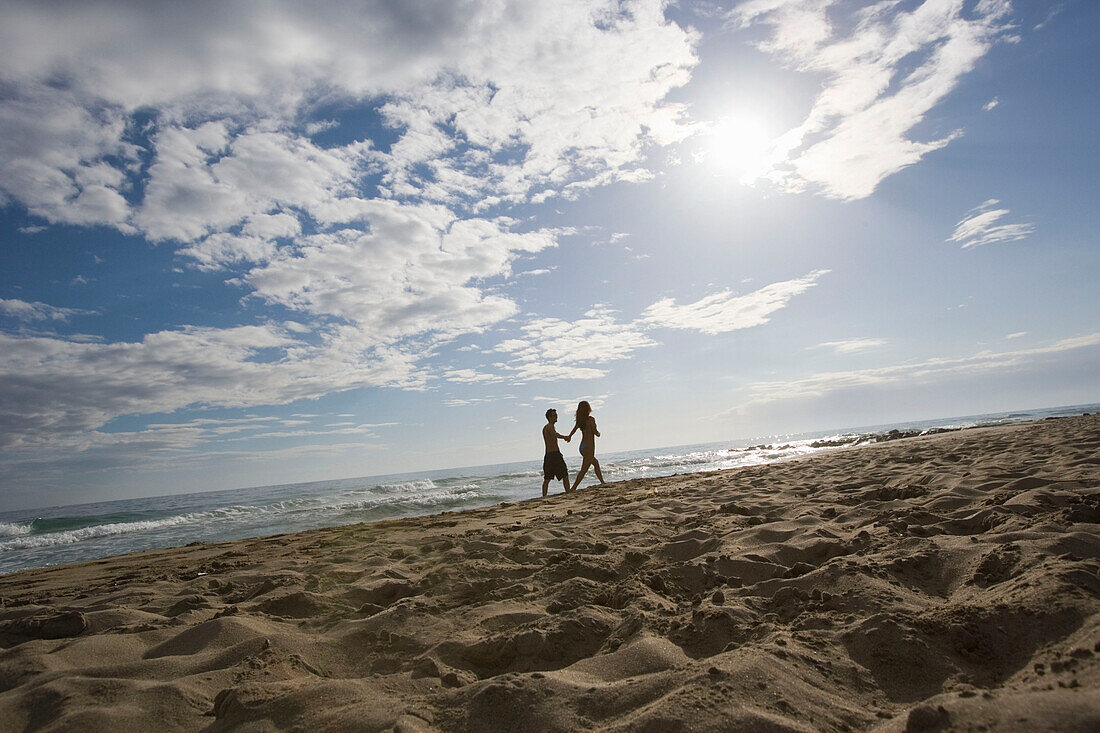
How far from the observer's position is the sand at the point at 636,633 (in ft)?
5.56

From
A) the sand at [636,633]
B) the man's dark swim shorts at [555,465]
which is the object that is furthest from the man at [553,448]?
the sand at [636,633]

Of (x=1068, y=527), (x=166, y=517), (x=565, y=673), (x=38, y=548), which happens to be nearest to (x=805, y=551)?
(x=1068, y=527)

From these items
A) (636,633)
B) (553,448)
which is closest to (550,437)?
(553,448)

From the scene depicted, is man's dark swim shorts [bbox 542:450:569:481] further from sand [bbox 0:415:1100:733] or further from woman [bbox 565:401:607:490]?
sand [bbox 0:415:1100:733]

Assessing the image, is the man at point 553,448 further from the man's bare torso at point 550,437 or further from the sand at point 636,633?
the sand at point 636,633

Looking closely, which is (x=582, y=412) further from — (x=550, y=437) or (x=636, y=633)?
(x=636, y=633)

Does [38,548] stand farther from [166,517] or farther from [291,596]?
[291,596]

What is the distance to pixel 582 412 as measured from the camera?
11281 millimetres

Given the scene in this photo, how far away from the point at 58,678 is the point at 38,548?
1301 cm

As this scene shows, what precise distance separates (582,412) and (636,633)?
8.88 metres

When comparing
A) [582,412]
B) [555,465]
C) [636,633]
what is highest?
[582,412]

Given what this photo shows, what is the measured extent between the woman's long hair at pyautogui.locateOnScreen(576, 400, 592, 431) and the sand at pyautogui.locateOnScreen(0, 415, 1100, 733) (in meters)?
6.53

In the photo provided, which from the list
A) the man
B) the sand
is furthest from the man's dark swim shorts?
the sand

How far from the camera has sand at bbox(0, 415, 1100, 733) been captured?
1.69 metres
